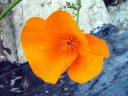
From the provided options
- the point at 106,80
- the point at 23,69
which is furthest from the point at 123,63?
the point at 23,69

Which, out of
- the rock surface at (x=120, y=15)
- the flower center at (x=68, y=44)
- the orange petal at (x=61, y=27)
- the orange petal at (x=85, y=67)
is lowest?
the rock surface at (x=120, y=15)

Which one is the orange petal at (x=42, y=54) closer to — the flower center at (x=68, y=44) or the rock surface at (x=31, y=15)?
the flower center at (x=68, y=44)

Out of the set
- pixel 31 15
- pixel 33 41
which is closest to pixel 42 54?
pixel 33 41

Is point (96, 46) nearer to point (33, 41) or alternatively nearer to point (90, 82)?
point (33, 41)

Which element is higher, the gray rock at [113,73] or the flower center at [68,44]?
the flower center at [68,44]

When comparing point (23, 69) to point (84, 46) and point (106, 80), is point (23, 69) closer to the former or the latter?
point (106, 80)

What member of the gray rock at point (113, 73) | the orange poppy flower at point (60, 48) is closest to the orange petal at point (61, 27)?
the orange poppy flower at point (60, 48)
